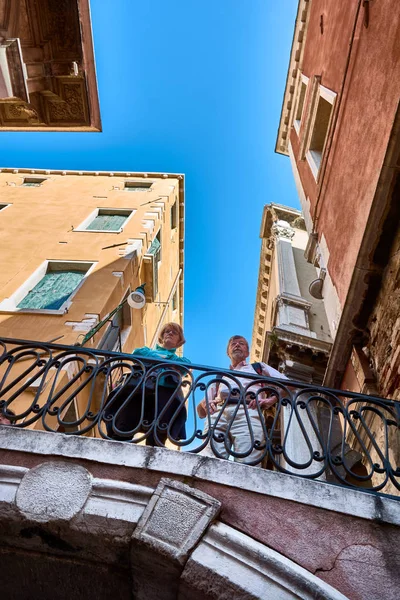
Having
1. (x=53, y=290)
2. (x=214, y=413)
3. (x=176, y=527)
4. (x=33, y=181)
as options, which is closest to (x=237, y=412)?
(x=214, y=413)

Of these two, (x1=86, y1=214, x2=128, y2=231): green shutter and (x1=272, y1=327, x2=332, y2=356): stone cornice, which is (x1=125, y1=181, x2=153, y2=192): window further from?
(x1=272, y1=327, x2=332, y2=356): stone cornice

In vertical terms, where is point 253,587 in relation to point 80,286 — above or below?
above

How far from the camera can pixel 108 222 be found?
46.1 feet

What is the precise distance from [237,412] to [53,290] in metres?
7.12

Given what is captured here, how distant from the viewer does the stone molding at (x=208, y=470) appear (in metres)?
3.24

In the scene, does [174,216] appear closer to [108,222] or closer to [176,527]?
[108,222]

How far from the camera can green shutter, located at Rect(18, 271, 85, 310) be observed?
990cm

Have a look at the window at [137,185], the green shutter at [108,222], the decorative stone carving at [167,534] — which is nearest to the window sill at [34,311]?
the green shutter at [108,222]

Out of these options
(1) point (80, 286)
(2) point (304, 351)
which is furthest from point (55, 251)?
(2) point (304, 351)

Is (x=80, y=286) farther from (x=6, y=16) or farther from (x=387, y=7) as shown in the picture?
(x=387, y=7)

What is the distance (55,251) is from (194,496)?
985 cm

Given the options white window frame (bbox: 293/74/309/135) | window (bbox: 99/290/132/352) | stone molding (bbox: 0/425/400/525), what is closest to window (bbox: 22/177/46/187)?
window (bbox: 99/290/132/352)

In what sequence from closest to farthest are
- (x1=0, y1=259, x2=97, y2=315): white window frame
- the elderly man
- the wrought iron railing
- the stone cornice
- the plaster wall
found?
the wrought iron railing, the elderly man, the plaster wall, the stone cornice, (x1=0, y1=259, x2=97, y2=315): white window frame

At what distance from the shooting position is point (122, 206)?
1510 centimetres
